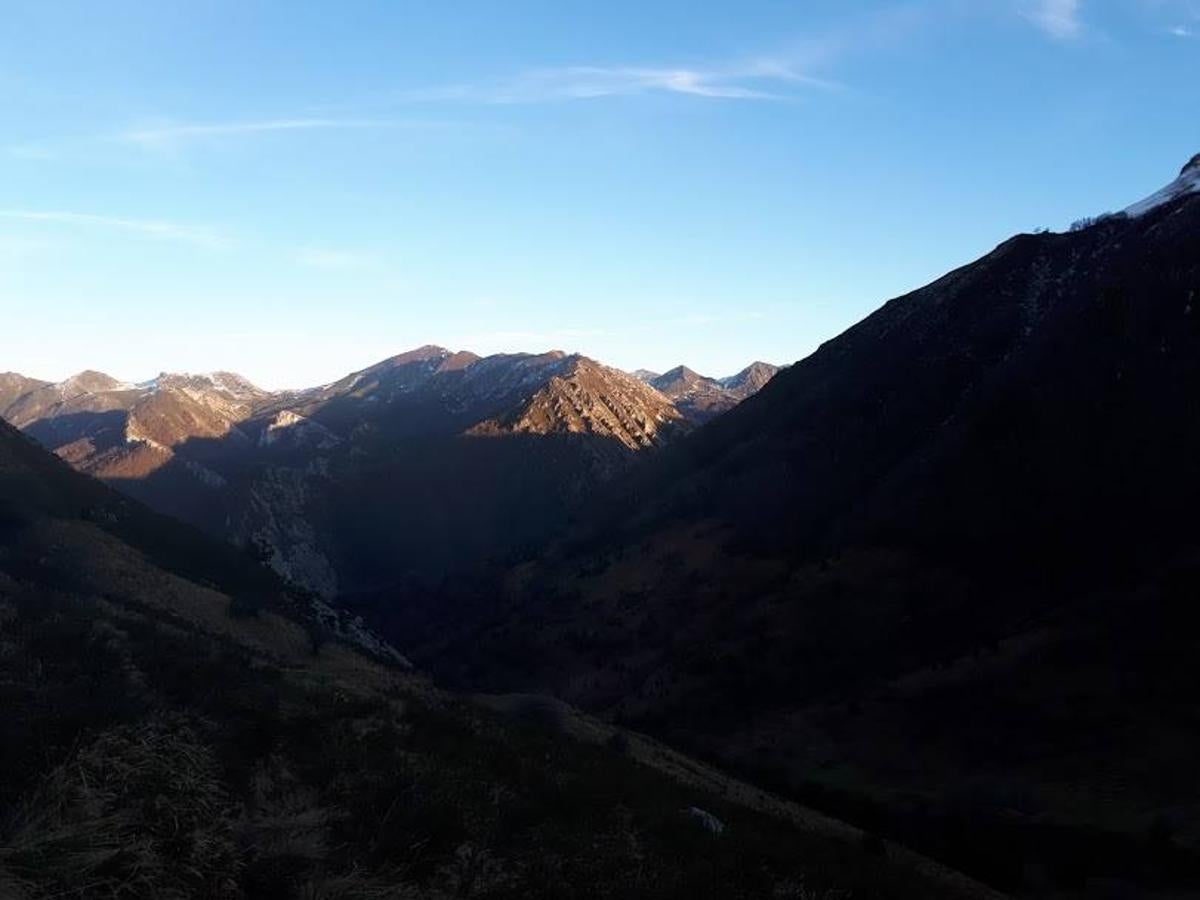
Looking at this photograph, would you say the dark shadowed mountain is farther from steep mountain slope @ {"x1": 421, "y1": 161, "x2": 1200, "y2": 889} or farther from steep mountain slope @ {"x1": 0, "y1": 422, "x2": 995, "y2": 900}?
steep mountain slope @ {"x1": 0, "y1": 422, "x2": 995, "y2": 900}

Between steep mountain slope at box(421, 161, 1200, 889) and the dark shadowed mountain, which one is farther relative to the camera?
the dark shadowed mountain

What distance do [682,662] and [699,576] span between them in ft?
Answer: 54.1

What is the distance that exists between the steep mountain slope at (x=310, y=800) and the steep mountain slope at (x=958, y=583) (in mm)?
14266

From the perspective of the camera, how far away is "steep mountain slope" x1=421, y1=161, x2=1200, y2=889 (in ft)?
127

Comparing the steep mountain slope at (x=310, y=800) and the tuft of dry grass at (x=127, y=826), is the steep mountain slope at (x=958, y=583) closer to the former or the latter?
the steep mountain slope at (x=310, y=800)

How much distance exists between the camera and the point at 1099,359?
69188mm

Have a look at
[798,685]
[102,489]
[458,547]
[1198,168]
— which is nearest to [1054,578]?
[798,685]

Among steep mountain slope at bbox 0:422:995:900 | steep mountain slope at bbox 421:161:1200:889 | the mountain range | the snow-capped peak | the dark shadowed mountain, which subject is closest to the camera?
steep mountain slope at bbox 0:422:995:900

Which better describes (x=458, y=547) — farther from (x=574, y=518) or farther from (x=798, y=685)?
(x=798, y=685)

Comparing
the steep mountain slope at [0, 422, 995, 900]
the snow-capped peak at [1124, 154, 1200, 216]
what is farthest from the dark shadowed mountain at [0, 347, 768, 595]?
the steep mountain slope at [0, 422, 995, 900]

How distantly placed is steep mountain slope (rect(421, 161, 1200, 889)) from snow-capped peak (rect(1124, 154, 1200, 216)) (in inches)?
28.4

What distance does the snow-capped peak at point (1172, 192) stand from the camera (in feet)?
291

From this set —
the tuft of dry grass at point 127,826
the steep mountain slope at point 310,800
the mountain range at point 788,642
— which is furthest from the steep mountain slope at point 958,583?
the tuft of dry grass at point 127,826

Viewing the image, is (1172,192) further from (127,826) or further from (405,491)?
(405,491)
